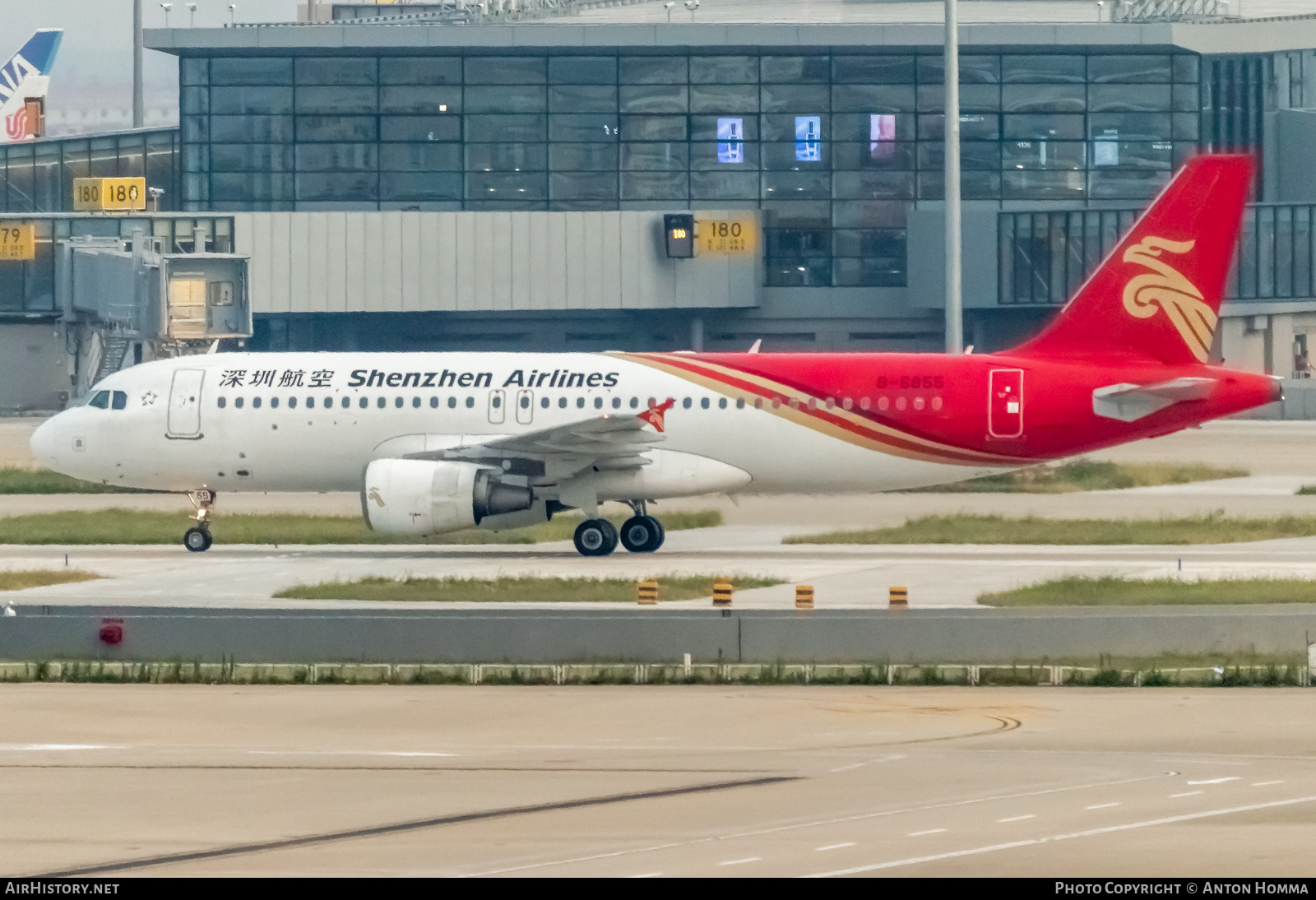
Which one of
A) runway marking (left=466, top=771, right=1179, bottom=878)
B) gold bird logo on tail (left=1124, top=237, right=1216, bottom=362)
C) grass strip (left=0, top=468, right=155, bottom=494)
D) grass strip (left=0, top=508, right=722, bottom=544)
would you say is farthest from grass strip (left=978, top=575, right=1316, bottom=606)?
grass strip (left=0, top=468, right=155, bottom=494)

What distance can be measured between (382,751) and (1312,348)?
2837 inches

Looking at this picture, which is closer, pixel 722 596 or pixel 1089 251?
pixel 722 596

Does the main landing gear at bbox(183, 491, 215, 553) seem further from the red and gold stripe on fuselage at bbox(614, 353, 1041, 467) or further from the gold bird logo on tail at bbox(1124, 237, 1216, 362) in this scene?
the gold bird logo on tail at bbox(1124, 237, 1216, 362)

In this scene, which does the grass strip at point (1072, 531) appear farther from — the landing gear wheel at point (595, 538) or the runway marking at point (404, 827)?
the runway marking at point (404, 827)

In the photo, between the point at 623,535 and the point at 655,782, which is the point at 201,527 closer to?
the point at 623,535

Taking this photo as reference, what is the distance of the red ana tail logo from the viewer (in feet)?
407

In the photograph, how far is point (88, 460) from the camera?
1623 inches

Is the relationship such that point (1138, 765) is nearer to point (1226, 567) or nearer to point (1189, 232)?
point (1226, 567)

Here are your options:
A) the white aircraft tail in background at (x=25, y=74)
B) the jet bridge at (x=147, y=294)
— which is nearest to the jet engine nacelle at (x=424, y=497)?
the jet bridge at (x=147, y=294)

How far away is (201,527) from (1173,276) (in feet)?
60.8

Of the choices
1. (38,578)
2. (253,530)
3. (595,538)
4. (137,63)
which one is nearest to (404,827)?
(38,578)

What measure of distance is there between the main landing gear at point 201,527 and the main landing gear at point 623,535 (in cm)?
688

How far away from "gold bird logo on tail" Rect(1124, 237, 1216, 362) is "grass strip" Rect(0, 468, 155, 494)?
24.6 m

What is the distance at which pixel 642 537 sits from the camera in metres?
39.9
